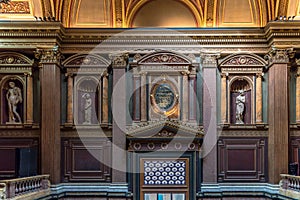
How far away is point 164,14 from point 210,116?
399 cm

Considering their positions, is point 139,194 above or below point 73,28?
below

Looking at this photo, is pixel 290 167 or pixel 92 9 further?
pixel 92 9

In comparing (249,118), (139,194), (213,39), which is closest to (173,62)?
(213,39)

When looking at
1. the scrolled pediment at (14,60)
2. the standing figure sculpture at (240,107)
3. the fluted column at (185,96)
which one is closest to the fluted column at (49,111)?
the scrolled pediment at (14,60)

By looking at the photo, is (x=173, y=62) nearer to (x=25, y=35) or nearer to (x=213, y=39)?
(x=213, y=39)

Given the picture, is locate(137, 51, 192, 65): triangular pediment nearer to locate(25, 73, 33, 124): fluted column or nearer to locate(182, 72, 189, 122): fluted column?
locate(182, 72, 189, 122): fluted column

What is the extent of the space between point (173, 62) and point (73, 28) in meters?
→ 3.54

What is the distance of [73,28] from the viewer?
701 inches

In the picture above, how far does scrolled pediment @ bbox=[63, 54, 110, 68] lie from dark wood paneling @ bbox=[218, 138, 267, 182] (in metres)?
4.75

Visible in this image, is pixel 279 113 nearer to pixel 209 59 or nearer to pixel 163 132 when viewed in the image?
pixel 209 59

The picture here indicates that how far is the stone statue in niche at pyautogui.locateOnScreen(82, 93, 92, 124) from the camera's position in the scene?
1781 cm

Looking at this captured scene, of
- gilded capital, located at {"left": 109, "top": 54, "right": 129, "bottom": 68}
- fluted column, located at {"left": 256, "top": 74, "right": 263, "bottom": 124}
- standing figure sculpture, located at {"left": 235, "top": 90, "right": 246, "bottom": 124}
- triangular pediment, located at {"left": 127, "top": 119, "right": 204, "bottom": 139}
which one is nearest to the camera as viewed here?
triangular pediment, located at {"left": 127, "top": 119, "right": 204, "bottom": 139}

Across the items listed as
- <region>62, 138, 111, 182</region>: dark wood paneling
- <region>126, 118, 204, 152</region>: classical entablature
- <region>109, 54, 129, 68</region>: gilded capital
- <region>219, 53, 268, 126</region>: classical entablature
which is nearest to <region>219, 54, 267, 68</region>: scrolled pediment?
<region>219, 53, 268, 126</region>: classical entablature

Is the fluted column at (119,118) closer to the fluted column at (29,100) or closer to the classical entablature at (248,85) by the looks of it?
the fluted column at (29,100)
